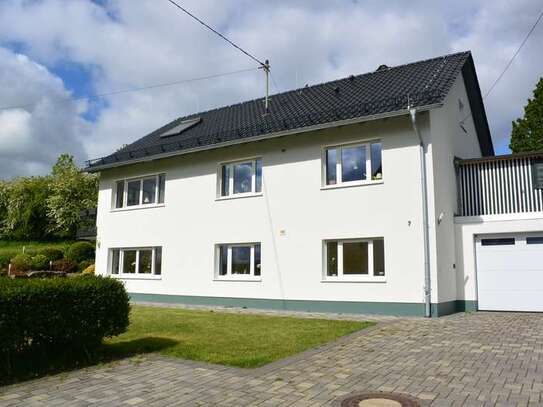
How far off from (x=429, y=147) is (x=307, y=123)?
140 inches

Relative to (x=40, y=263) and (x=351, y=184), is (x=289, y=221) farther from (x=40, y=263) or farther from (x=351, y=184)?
(x=40, y=263)

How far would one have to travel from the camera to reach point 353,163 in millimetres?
14086

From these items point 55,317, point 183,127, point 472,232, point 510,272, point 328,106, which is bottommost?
point 55,317

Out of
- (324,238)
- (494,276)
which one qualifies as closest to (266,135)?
(324,238)

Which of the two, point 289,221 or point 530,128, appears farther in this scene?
point 530,128

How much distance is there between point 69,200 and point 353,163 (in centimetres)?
3363

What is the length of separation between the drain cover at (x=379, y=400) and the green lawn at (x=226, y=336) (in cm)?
204

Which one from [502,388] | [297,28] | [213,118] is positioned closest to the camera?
[502,388]

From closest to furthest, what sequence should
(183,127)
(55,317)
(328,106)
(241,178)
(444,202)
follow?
1. (55,317)
2. (444,202)
3. (328,106)
4. (241,178)
5. (183,127)

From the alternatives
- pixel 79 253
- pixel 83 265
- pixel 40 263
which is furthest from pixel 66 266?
pixel 40 263

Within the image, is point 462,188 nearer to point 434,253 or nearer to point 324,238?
point 434,253

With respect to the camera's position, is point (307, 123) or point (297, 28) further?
point (307, 123)

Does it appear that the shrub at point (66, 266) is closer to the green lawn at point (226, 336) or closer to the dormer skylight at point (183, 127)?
the dormer skylight at point (183, 127)

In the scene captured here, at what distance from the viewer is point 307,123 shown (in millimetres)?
14398
